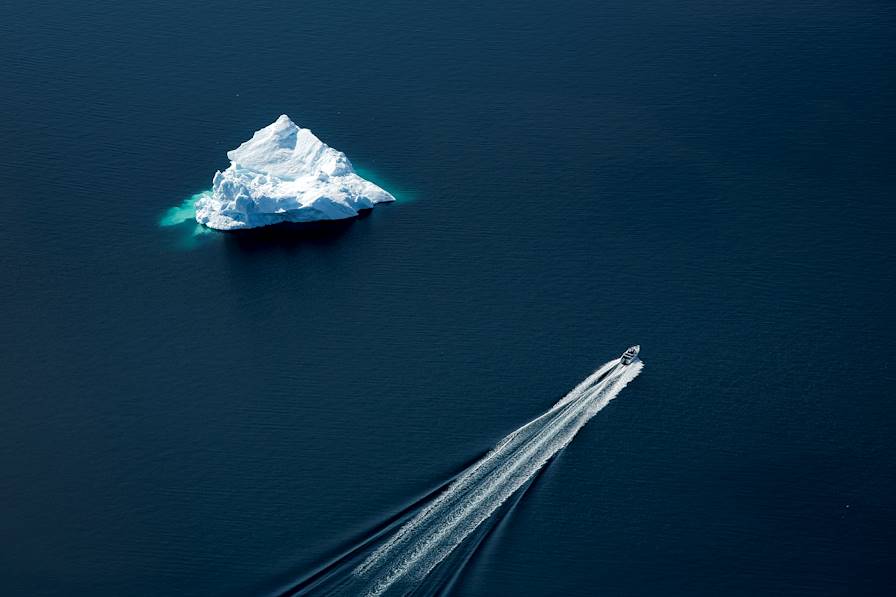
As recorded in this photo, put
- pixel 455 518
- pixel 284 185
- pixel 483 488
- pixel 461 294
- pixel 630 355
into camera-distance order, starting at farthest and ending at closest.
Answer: pixel 284 185 → pixel 461 294 → pixel 630 355 → pixel 483 488 → pixel 455 518

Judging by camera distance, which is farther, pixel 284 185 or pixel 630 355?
pixel 284 185

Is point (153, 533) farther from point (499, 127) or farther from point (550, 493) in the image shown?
point (499, 127)

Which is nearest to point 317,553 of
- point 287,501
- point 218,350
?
point 287,501

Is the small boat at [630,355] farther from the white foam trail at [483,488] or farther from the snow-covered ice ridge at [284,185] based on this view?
the snow-covered ice ridge at [284,185]

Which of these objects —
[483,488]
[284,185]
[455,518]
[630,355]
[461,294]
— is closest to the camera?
[455,518]

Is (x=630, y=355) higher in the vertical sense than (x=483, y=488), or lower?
higher

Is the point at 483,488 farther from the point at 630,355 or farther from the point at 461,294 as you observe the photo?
the point at 461,294

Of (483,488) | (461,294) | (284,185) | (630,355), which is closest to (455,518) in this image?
(483,488)

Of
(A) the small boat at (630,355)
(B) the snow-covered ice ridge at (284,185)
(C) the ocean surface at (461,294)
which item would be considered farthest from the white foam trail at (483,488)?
(B) the snow-covered ice ridge at (284,185)
